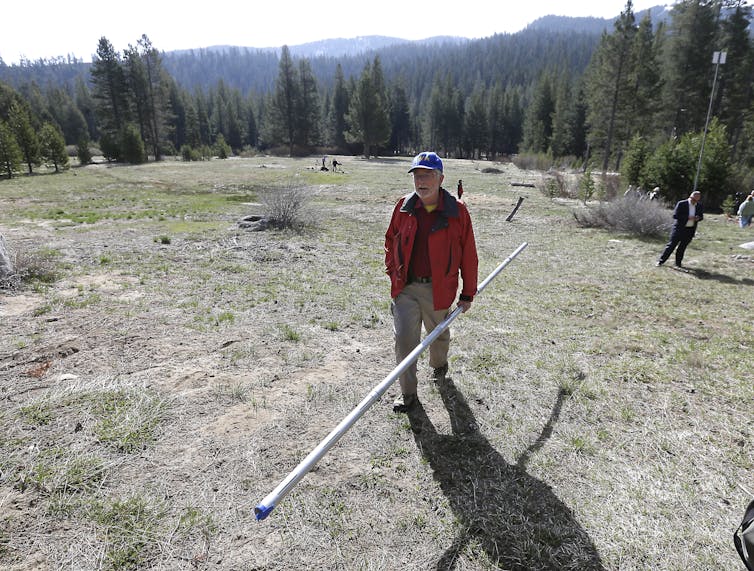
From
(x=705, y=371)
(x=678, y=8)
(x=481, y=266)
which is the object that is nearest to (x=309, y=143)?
(x=678, y=8)

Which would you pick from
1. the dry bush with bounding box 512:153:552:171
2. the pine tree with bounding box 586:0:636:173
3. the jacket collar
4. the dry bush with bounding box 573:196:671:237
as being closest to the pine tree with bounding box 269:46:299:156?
the dry bush with bounding box 512:153:552:171

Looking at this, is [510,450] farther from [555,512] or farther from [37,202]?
[37,202]

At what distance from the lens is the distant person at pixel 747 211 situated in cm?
1449

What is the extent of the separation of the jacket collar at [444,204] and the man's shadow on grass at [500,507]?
2.04m

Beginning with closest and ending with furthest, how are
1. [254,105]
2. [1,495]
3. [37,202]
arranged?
[1,495], [37,202], [254,105]

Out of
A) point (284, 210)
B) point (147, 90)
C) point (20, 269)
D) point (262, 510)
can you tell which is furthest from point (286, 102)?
point (262, 510)

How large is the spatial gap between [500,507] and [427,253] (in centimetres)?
211

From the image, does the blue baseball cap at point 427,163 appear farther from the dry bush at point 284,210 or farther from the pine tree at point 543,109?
the pine tree at point 543,109

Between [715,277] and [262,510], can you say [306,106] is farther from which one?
[262,510]

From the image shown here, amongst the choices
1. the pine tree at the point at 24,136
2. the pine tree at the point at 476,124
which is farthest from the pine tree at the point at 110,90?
the pine tree at the point at 476,124

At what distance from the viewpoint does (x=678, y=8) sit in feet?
104

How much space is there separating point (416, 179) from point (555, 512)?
2801 mm

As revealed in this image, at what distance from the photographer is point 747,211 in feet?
47.9

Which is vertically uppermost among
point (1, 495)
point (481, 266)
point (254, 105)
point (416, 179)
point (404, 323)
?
point (254, 105)
